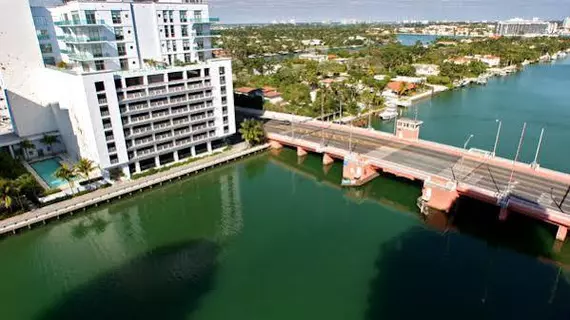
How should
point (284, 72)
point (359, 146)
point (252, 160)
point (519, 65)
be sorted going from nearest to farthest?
point (359, 146)
point (252, 160)
point (284, 72)
point (519, 65)

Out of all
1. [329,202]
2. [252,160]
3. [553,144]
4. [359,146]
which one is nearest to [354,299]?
[329,202]

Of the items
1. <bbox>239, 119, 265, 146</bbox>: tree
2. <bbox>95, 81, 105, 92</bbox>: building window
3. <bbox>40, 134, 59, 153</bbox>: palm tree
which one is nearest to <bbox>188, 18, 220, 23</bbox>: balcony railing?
<bbox>239, 119, 265, 146</bbox>: tree

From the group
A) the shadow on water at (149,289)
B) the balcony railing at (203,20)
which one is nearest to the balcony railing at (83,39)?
the balcony railing at (203,20)

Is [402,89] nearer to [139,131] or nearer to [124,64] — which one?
[124,64]

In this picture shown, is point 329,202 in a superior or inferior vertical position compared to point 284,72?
inferior

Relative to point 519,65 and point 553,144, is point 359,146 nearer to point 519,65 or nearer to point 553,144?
point 553,144

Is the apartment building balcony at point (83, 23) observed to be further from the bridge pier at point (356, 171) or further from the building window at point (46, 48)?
the bridge pier at point (356, 171)

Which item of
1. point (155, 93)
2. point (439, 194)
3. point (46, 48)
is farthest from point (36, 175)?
point (439, 194)
